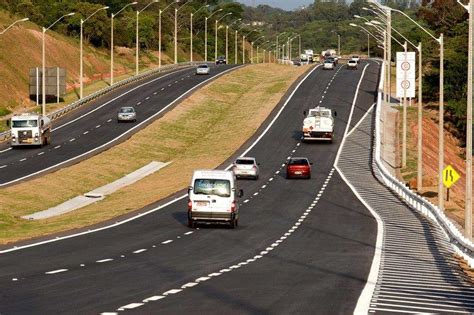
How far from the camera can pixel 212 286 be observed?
26.7 meters

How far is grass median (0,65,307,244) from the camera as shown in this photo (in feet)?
183

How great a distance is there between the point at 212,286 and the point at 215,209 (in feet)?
63.7

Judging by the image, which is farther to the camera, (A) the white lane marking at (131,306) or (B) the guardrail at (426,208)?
(B) the guardrail at (426,208)

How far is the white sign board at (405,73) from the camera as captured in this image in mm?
78688

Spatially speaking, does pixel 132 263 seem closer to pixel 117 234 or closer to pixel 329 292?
pixel 329 292

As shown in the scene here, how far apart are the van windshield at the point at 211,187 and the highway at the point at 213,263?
1.52 meters

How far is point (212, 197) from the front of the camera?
150 ft

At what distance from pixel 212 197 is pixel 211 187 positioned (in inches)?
19.6

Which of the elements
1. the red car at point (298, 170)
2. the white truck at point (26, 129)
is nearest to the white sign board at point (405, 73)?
the red car at point (298, 170)

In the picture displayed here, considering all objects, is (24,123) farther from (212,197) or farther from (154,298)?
(154,298)

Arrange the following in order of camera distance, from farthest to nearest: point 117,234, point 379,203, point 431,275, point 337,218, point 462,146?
point 462,146 < point 379,203 < point 337,218 < point 117,234 < point 431,275

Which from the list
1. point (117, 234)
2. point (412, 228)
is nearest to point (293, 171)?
point (412, 228)

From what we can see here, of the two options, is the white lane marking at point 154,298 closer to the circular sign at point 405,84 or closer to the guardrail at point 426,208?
the guardrail at point 426,208

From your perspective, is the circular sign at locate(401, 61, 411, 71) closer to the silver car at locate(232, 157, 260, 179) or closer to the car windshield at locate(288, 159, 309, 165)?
the car windshield at locate(288, 159, 309, 165)
